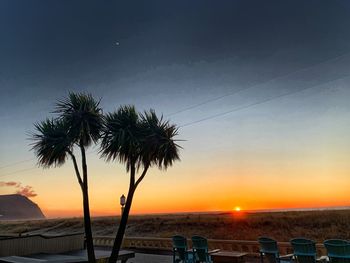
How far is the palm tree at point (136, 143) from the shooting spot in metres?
11.4

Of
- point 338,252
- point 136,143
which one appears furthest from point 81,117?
point 338,252

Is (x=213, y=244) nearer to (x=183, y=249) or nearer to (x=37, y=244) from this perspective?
(x=183, y=249)

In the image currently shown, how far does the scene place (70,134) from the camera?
11.5 m

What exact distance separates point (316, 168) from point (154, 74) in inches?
318

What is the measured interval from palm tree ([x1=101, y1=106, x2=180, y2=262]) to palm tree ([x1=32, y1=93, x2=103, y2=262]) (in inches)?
21.8

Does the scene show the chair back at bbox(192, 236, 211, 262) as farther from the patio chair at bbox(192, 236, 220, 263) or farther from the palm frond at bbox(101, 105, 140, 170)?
the palm frond at bbox(101, 105, 140, 170)

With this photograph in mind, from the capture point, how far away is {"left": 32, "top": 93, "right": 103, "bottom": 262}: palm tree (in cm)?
1128

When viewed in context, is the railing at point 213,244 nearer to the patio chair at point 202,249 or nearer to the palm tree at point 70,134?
the patio chair at point 202,249

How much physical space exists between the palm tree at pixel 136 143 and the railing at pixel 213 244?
354 centimetres

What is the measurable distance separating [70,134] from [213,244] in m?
6.43

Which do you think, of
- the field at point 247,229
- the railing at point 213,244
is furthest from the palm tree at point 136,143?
the field at point 247,229

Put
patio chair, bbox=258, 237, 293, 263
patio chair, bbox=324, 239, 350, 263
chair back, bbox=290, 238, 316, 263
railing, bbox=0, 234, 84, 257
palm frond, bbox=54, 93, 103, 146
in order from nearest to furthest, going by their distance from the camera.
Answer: patio chair, bbox=324, 239, 350, 263 → chair back, bbox=290, 238, 316, 263 → patio chair, bbox=258, 237, 293, 263 → palm frond, bbox=54, 93, 103, 146 → railing, bbox=0, 234, 84, 257

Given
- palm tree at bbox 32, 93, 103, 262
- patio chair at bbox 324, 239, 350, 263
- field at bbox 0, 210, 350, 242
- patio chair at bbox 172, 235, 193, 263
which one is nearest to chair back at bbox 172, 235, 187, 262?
patio chair at bbox 172, 235, 193, 263

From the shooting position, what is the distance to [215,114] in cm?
1391
